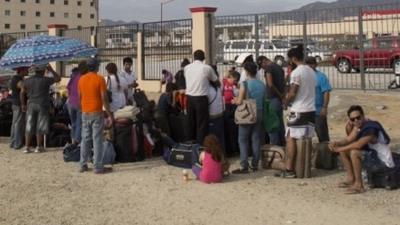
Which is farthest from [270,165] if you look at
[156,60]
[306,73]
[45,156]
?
[156,60]

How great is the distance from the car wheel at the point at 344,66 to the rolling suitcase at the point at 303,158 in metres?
11.8

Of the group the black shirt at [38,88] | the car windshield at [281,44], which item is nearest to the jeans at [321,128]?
the black shirt at [38,88]

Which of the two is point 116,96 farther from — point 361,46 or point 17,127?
point 361,46

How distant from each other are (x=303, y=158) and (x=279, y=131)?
1107 millimetres

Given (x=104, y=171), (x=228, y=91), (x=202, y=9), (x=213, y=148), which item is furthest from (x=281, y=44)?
(x=213, y=148)

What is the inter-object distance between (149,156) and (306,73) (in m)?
3.52

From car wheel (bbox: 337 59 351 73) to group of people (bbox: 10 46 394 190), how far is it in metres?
9.51

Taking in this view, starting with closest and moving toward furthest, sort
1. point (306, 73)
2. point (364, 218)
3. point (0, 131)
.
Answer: point (364, 218)
point (306, 73)
point (0, 131)

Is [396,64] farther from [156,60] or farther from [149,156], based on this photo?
[149,156]

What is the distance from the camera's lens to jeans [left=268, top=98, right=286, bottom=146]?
32.0 feet

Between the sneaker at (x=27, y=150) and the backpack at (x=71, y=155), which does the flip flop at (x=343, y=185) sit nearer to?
the backpack at (x=71, y=155)

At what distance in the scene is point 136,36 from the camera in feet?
74.8

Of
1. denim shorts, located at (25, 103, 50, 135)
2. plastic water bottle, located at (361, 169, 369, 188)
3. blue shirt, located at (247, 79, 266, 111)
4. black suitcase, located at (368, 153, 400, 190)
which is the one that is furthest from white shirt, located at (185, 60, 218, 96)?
denim shorts, located at (25, 103, 50, 135)

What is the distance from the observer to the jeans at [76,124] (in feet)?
36.9
